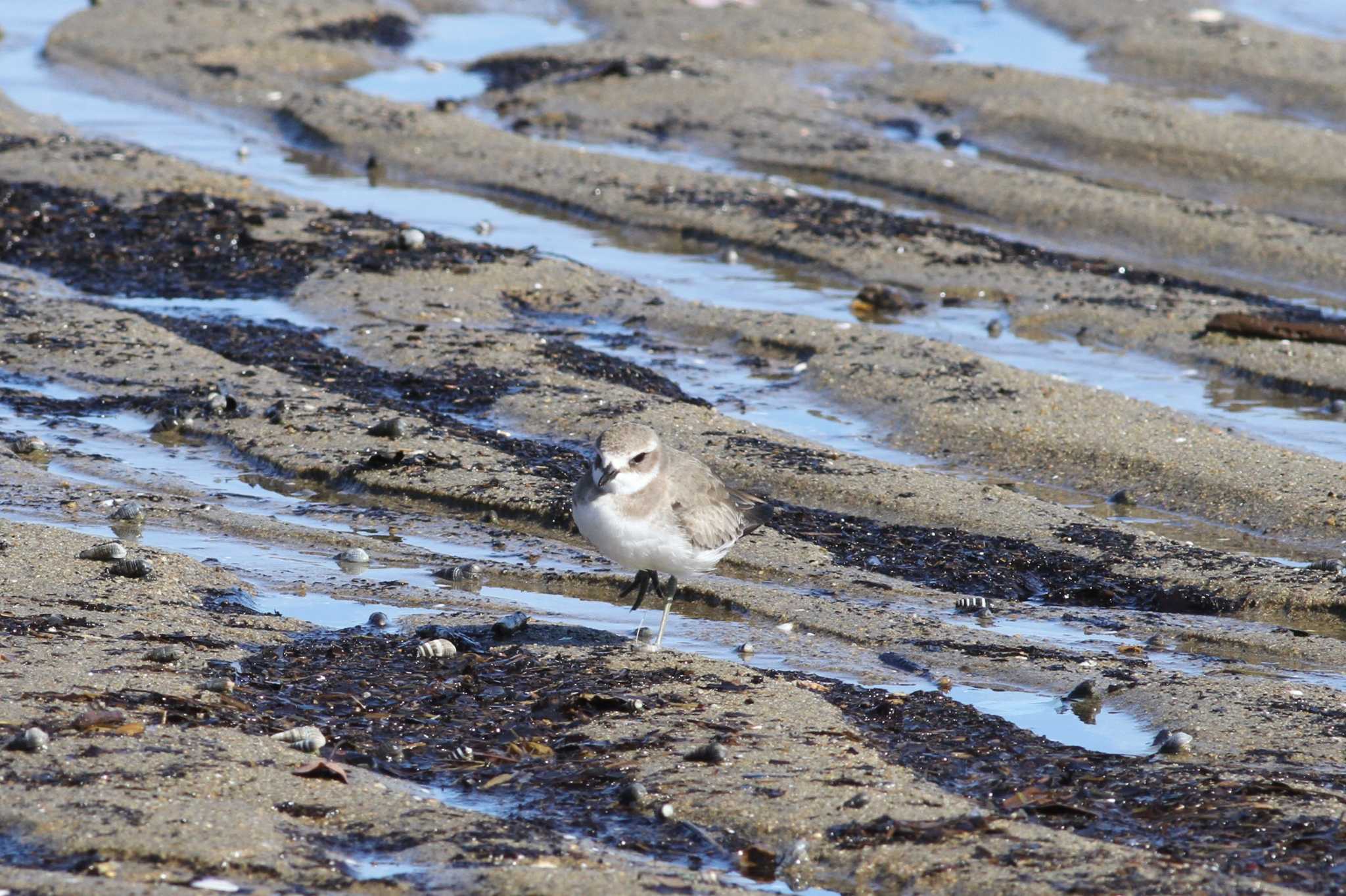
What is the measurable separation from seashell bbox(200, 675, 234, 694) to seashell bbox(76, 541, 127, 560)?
1219 millimetres

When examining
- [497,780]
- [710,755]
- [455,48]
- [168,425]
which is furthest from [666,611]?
[455,48]

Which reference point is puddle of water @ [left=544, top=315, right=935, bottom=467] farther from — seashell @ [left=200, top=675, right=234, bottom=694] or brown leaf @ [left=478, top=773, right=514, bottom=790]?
seashell @ [left=200, top=675, right=234, bottom=694]

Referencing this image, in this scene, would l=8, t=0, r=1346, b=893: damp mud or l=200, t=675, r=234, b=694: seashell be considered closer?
l=8, t=0, r=1346, b=893: damp mud

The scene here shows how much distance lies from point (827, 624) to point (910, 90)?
12.6 metres

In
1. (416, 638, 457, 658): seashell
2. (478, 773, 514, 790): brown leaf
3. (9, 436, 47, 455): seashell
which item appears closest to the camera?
(478, 773, 514, 790): brown leaf

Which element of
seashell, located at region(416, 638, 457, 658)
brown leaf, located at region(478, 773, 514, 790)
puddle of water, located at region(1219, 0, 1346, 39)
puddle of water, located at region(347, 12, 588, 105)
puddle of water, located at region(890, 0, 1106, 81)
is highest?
puddle of water, located at region(1219, 0, 1346, 39)

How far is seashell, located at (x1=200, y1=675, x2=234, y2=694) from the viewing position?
5344mm

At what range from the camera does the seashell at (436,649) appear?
5.84 metres

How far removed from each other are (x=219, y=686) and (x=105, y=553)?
4.39ft

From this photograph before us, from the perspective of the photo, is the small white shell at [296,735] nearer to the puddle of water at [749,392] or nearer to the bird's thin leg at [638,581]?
the bird's thin leg at [638,581]

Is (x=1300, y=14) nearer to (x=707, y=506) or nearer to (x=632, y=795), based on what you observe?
(x=707, y=506)

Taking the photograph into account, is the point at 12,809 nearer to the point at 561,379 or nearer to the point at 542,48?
the point at 561,379

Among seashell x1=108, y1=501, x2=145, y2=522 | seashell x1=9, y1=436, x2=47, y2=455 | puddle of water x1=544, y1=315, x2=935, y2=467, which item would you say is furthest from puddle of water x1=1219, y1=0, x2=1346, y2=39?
seashell x1=108, y1=501, x2=145, y2=522

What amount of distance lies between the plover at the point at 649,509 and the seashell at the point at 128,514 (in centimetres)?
228
